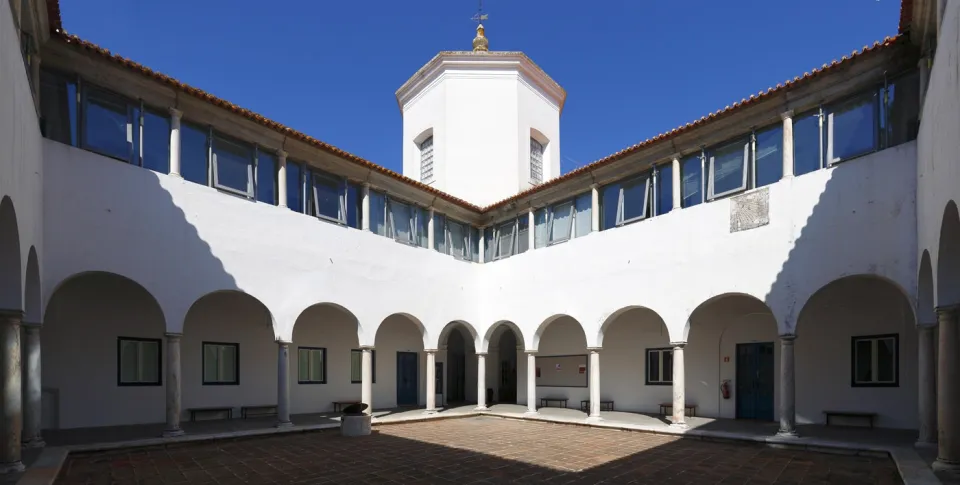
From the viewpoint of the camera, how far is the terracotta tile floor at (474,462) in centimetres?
902

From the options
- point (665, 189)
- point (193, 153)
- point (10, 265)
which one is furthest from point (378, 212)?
point (10, 265)

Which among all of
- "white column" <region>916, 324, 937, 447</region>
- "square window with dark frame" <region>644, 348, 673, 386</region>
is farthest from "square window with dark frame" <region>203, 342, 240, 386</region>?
"white column" <region>916, 324, 937, 447</region>

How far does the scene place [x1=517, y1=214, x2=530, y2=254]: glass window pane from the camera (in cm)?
1902

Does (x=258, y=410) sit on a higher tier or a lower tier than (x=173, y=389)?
lower

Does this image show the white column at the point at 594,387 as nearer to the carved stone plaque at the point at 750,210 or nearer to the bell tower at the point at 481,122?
the carved stone plaque at the point at 750,210

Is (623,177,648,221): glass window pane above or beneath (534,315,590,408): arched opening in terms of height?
above

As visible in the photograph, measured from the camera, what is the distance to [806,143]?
1224 cm

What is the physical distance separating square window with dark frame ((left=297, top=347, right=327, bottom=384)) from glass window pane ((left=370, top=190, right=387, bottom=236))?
445 centimetres

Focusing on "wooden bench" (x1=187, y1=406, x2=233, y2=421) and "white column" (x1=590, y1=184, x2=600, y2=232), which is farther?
"white column" (x1=590, y1=184, x2=600, y2=232)

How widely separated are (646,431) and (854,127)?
8.36 meters

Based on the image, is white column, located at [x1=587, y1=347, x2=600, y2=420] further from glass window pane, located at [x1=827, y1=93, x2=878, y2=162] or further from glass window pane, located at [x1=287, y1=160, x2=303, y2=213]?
glass window pane, located at [x1=287, y1=160, x2=303, y2=213]

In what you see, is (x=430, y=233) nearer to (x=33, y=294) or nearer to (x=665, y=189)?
(x=665, y=189)

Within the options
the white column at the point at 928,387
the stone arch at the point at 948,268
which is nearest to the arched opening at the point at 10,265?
the stone arch at the point at 948,268

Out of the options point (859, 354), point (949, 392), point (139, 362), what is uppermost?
point (949, 392)
